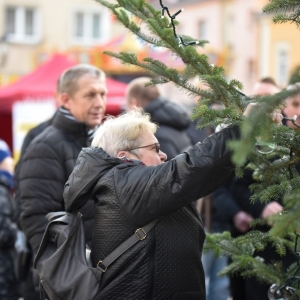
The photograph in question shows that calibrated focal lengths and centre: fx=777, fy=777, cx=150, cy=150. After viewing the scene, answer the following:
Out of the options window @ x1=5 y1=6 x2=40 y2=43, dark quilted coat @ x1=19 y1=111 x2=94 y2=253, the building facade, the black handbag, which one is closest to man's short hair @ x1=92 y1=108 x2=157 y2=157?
the black handbag

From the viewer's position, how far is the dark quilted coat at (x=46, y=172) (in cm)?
441

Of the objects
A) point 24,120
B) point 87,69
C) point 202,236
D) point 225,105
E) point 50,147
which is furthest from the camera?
point 24,120

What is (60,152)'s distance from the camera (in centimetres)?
450

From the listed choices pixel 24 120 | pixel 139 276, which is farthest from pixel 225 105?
pixel 24 120

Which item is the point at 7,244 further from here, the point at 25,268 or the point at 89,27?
the point at 89,27

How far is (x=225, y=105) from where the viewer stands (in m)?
3.06

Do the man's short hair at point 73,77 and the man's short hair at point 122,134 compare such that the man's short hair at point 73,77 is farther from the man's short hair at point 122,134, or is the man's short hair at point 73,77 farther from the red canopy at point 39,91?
the red canopy at point 39,91

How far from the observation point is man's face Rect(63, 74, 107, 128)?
474 cm

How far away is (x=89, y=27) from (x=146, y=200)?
104 ft

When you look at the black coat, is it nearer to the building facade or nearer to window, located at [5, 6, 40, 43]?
window, located at [5, 6, 40, 43]

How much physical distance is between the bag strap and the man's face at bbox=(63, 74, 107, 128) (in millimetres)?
1661

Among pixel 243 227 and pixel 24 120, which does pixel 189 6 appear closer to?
pixel 24 120

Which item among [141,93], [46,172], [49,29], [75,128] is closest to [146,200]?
[46,172]

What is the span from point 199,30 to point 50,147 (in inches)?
1740
